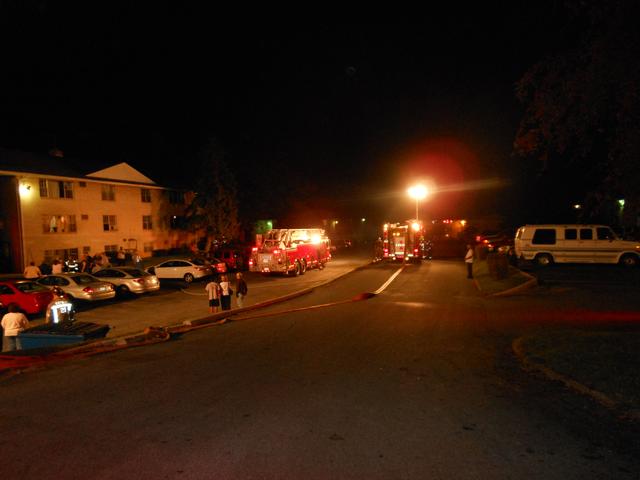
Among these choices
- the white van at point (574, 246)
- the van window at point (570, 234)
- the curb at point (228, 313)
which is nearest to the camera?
the curb at point (228, 313)

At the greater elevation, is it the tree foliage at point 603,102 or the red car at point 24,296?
the tree foliage at point 603,102

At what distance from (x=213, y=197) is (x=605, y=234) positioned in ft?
102

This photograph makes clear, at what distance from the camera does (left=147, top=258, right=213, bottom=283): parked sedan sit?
26.0m

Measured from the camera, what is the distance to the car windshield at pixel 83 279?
62.0 feet

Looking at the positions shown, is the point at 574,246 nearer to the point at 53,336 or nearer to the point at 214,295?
the point at 214,295

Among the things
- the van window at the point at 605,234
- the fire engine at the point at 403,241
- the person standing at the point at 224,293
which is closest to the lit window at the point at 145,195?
the fire engine at the point at 403,241

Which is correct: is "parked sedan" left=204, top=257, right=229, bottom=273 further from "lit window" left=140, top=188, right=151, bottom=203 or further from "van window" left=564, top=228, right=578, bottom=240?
"van window" left=564, top=228, right=578, bottom=240

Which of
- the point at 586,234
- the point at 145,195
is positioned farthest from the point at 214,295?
the point at 145,195

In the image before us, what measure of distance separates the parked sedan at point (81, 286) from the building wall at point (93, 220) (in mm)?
13141

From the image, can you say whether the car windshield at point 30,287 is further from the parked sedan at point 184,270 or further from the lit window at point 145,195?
the lit window at point 145,195

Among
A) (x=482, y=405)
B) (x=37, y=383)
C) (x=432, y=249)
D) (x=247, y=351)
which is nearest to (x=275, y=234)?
(x=432, y=249)

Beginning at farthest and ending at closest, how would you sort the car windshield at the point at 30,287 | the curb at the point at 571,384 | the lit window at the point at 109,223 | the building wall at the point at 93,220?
the lit window at the point at 109,223
the building wall at the point at 93,220
the car windshield at the point at 30,287
the curb at the point at 571,384

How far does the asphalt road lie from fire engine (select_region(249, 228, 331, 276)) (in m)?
15.0

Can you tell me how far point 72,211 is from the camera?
108 feet
